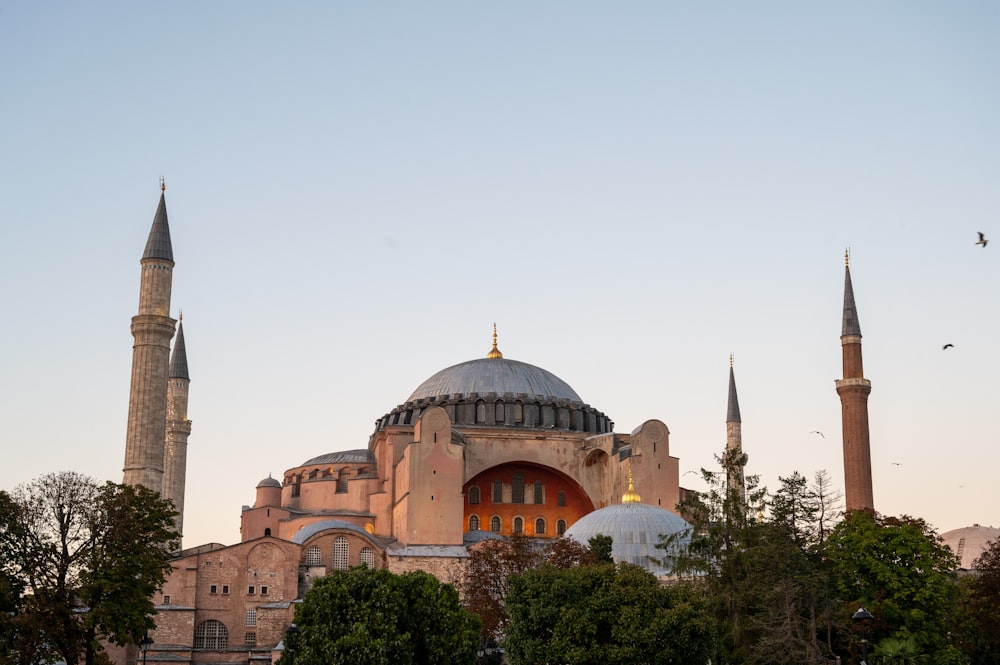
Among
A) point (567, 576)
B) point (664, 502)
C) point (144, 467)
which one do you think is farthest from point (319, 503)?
point (567, 576)

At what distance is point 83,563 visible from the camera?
27.2 meters

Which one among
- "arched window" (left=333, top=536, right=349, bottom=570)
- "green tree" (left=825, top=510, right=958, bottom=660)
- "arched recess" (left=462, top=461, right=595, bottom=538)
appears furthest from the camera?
"arched recess" (left=462, top=461, right=595, bottom=538)

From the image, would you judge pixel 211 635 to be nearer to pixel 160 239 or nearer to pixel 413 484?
pixel 413 484

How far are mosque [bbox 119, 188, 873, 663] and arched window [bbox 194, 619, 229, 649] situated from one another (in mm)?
41

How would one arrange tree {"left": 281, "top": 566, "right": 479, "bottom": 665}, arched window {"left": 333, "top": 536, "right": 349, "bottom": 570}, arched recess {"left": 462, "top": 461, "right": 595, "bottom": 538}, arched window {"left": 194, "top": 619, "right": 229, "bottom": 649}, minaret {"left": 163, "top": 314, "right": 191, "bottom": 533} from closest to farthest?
1. tree {"left": 281, "top": 566, "right": 479, "bottom": 665}
2. arched window {"left": 194, "top": 619, "right": 229, "bottom": 649}
3. arched window {"left": 333, "top": 536, "right": 349, "bottom": 570}
4. arched recess {"left": 462, "top": 461, "right": 595, "bottom": 538}
5. minaret {"left": 163, "top": 314, "right": 191, "bottom": 533}

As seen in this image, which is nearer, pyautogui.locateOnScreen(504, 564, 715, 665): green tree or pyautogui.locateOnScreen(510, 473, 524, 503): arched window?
pyautogui.locateOnScreen(504, 564, 715, 665): green tree

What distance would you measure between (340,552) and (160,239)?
1103 cm

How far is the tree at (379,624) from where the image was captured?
22.5m

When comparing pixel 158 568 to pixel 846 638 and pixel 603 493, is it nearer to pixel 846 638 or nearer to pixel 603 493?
pixel 846 638

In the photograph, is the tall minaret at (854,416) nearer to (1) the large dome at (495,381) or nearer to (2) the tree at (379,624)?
(1) the large dome at (495,381)

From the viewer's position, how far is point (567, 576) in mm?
26234

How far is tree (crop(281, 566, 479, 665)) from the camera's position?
886 inches

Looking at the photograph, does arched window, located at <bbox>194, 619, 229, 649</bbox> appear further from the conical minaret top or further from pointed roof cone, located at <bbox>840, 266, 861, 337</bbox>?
pointed roof cone, located at <bbox>840, 266, 861, 337</bbox>

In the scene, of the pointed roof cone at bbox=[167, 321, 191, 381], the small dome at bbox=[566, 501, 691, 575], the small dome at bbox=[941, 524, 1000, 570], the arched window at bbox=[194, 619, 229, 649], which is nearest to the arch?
the arched window at bbox=[194, 619, 229, 649]
